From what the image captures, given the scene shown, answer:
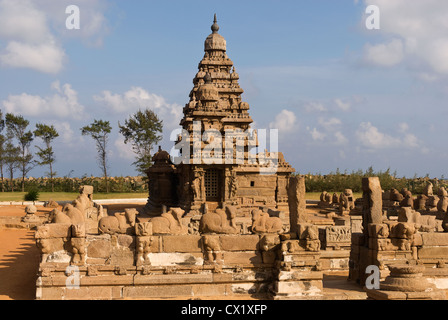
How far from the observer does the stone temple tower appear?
2595 centimetres

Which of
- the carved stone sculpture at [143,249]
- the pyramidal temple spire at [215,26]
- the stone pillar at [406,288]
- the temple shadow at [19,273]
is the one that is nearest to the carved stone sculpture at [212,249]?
the carved stone sculpture at [143,249]

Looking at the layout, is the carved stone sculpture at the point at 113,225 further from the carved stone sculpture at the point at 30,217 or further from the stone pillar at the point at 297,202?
the carved stone sculpture at the point at 30,217

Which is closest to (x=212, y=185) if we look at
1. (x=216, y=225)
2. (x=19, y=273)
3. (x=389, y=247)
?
(x=19, y=273)

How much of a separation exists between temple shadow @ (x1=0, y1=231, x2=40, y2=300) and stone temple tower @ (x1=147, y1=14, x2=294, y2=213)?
10673 millimetres

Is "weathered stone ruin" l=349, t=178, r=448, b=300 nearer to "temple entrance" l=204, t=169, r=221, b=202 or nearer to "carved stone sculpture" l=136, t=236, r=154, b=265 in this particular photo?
"carved stone sculpture" l=136, t=236, r=154, b=265

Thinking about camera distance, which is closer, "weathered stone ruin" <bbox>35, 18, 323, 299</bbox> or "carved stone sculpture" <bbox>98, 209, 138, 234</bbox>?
"weathered stone ruin" <bbox>35, 18, 323, 299</bbox>

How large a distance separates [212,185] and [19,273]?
47.8 feet

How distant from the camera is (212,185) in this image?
26828 millimetres

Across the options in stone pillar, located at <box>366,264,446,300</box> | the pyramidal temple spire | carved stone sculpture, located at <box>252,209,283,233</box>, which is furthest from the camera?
the pyramidal temple spire

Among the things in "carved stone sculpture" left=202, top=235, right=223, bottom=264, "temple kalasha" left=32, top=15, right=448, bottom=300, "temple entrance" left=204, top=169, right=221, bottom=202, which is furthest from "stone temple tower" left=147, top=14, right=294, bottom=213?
"carved stone sculpture" left=202, top=235, right=223, bottom=264

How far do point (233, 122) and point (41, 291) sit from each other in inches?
922
